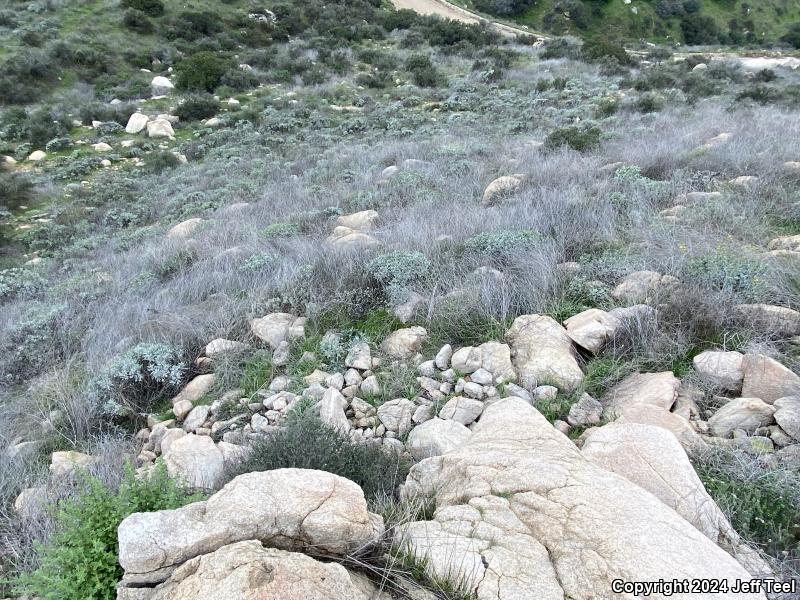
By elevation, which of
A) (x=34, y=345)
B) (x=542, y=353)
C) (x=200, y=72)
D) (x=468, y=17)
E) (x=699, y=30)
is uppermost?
(x=699, y=30)

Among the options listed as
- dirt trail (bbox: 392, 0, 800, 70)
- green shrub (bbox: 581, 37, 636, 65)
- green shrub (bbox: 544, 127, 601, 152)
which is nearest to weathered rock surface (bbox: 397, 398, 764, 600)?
green shrub (bbox: 544, 127, 601, 152)

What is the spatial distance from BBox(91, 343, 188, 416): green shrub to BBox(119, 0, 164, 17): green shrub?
22603 millimetres

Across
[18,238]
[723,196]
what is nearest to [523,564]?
[723,196]

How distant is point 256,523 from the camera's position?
1851 millimetres

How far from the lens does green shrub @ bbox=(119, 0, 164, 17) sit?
20641mm

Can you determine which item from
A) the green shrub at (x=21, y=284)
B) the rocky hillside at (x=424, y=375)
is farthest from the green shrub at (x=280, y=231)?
the green shrub at (x=21, y=284)

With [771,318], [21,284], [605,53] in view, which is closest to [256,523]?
[771,318]

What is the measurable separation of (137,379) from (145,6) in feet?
75.8

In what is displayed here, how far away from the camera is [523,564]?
5.91ft

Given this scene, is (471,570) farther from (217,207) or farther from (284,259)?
(217,207)

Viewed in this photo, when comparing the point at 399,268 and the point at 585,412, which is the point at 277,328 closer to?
the point at 399,268

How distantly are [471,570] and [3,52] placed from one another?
23.1 meters

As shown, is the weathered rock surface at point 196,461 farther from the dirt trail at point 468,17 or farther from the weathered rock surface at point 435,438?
the dirt trail at point 468,17

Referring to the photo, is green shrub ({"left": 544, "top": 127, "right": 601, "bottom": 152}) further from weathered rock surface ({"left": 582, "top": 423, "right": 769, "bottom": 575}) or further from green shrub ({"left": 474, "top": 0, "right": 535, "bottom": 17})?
green shrub ({"left": 474, "top": 0, "right": 535, "bottom": 17})
